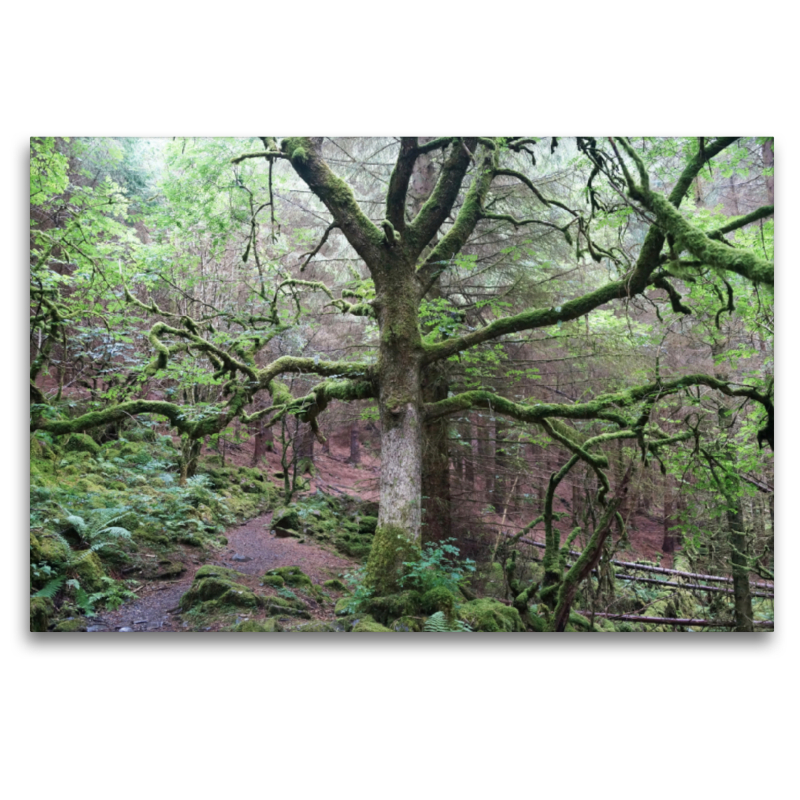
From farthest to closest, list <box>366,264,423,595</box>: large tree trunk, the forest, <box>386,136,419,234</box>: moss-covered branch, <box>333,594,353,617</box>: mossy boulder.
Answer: <box>366,264,423,595</box>: large tree trunk → <box>386,136,419,234</box>: moss-covered branch → <box>333,594,353,617</box>: mossy boulder → the forest

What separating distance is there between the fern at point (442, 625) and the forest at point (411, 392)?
23 mm

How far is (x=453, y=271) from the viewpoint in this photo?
4.48m

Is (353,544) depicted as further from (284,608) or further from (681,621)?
(681,621)

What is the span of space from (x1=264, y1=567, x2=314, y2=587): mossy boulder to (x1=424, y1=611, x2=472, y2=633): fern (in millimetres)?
876

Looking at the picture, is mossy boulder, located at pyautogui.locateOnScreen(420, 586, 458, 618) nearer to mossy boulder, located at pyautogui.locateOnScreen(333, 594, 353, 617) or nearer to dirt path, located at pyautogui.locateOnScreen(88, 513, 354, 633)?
mossy boulder, located at pyautogui.locateOnScreen(333, 594, 353, 617)

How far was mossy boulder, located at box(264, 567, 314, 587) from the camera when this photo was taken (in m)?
3.14

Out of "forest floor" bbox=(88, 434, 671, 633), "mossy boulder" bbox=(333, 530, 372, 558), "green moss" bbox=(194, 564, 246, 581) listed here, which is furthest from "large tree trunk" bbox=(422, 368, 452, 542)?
"green moss" bbox=(194, 564, 246, 581)

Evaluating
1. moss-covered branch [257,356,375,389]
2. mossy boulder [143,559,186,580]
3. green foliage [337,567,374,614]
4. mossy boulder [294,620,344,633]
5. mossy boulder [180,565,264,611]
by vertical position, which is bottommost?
mossy boulder [294,620,344,633]

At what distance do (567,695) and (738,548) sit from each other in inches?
54.6

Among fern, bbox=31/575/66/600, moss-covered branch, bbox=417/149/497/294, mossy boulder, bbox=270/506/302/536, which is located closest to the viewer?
fern, bbox=31/575/66/600

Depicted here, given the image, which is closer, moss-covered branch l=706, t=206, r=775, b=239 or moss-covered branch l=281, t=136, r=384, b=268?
moss-covered branch l=706, t=206, r=775, b=239

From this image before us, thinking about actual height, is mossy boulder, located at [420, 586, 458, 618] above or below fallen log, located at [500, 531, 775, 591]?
below
